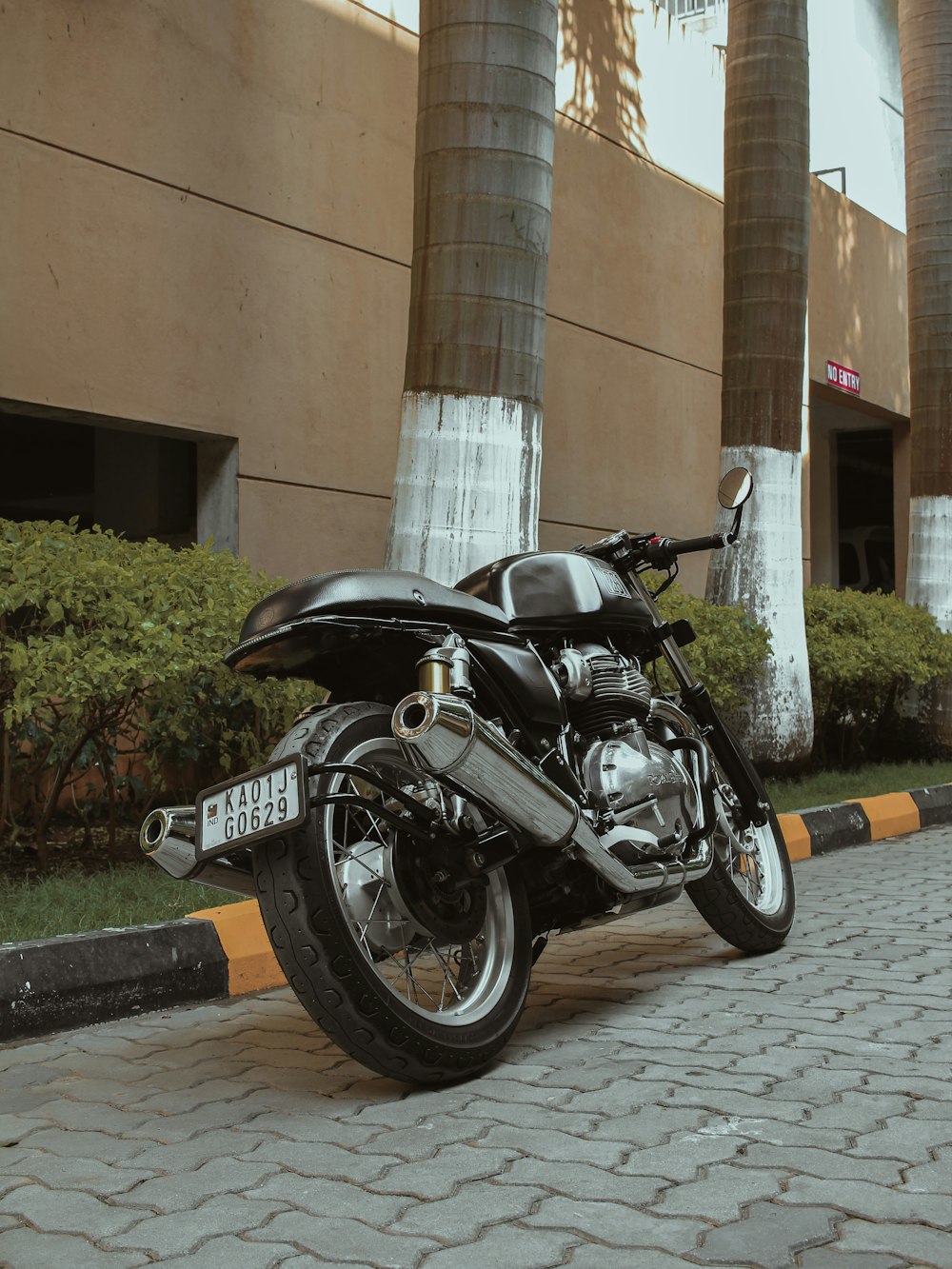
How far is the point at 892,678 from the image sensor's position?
10969 mm

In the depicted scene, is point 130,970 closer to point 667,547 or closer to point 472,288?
point 667,547

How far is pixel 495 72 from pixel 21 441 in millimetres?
6609

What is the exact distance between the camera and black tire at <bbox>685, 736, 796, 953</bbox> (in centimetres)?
461

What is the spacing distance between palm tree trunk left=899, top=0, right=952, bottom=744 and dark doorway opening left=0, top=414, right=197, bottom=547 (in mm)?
6136

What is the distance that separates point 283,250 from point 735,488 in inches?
188

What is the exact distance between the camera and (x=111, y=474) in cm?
982

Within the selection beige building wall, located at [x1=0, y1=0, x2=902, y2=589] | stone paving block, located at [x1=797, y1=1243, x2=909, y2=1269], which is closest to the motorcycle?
stone paving block, located at [x1=797, y1=1243, x2=909, y2=1269]

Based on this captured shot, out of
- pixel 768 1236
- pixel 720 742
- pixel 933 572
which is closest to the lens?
pixel 768 1236

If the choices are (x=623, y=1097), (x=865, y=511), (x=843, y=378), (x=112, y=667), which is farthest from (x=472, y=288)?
(x=865, y=511)

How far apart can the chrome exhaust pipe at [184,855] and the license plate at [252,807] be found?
0.13 meters

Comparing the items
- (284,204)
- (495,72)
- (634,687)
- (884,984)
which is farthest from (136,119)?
(884,984)

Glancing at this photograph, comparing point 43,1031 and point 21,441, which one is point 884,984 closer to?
point 43,1031

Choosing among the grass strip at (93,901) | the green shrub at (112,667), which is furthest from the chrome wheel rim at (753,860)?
the green shrub at (112,667)

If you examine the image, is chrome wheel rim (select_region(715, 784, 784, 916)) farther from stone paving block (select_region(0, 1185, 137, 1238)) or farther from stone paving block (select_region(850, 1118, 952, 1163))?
stone paving block (select_region(0, 1185, 137, 1238))
